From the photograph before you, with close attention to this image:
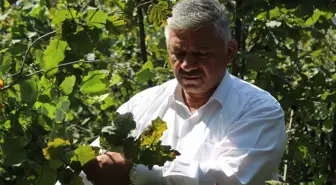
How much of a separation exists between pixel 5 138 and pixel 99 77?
750mm

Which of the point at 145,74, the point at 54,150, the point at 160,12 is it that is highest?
the point at 160,12

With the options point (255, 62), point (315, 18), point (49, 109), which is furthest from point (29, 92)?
point (315, 18)

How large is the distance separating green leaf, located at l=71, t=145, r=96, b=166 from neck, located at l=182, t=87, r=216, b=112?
1.01 metres

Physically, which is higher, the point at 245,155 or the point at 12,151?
the point at 12,151

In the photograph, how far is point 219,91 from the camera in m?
2.53

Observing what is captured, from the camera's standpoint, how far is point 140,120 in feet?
8.38

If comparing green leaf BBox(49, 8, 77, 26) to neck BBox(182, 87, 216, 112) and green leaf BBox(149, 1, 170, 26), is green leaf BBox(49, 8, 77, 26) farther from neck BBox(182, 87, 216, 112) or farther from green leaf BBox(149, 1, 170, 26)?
neck BBox(182, 87, 216, 112)

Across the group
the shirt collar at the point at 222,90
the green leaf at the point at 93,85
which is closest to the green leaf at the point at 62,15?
the green leaf at the point at 93,85

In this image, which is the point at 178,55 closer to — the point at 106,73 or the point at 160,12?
the point at 160,12

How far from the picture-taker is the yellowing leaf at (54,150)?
5.08 feet

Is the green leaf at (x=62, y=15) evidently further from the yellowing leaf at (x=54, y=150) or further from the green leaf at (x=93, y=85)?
the yellowing leaf at (x=54, y=150)

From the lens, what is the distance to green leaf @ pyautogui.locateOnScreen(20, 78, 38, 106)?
6.16ft

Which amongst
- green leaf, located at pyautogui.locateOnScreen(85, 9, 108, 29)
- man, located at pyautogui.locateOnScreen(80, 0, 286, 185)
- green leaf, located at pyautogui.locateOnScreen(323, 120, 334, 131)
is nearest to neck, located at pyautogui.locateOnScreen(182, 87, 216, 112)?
man, located at pyautogui.locateOnScreen(80, 0, 286, 185)

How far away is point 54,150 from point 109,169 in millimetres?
191
